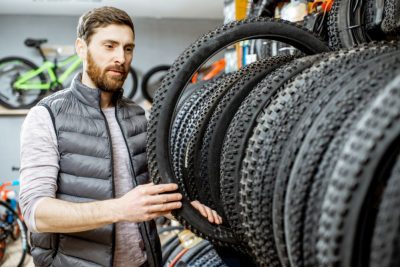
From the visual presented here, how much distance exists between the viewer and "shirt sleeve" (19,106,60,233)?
3.39ft

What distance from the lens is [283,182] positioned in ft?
1.63

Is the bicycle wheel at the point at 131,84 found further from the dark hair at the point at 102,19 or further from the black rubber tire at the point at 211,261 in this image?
the dark hair at the point at 102,19

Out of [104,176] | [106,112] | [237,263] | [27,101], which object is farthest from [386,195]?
[27,101]

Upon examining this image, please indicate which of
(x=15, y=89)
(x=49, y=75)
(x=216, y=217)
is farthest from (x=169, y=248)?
(x=15, y=89)

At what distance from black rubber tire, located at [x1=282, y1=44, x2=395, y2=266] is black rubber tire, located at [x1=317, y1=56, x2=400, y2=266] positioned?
5cm

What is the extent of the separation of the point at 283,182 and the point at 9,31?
5.40 metres

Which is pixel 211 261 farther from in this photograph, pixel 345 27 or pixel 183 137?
pixel 345 27

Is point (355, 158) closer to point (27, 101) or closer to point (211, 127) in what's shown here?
point (211, 127)

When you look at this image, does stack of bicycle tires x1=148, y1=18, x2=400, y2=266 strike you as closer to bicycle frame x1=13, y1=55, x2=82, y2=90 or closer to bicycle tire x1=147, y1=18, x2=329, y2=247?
bicycle tire x1=147, y1=18, x2=329, y2=247

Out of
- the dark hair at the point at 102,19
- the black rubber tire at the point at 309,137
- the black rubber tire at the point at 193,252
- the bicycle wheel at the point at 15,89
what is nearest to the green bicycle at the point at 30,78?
the bicycle wheel at the point at 15,89

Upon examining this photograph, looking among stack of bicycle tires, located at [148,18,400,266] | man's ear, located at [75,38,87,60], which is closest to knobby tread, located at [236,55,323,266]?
stack of bicycle tires, located at [148,18,400,266]

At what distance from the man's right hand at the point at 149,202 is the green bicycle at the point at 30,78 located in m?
4.45

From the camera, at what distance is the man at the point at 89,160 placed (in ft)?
3.41

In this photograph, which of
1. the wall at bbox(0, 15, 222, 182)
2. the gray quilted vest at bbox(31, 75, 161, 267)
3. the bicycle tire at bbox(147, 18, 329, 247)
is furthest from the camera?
the wall at bbox(0, 15, 222, 182)
